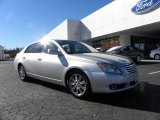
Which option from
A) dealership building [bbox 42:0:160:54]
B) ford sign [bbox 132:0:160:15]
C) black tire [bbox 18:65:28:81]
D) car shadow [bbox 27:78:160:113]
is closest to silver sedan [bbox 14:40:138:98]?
car shadow [bbox 27:78:160:113]

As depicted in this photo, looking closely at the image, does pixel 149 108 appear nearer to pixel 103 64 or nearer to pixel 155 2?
pixel 103 64

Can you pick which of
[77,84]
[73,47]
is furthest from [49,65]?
[77,84]

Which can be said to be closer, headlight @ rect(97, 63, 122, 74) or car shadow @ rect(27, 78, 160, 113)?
car shadow @ rect(27, 78, 160, 113)

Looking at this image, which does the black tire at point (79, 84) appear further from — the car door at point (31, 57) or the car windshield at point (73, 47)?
the car door at point (31, 57)

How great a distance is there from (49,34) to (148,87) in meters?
34.1

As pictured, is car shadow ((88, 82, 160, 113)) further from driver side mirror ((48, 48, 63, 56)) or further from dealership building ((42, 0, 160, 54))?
dealership building ((42, 0, 160, 54))

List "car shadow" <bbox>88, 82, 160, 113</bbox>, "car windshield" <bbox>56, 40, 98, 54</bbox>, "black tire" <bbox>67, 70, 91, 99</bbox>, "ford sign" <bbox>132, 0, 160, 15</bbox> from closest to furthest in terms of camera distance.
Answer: "car shadow" <bbox>88, 82, 160, 113</bbox>, "black tire" <bbox>67, 70, 91, 99</bbox>, "car windshield" <bbox>56, 40, 98, 54</bbox>, "ford sign" <bbox>132, 0, 160, 15</bbox>

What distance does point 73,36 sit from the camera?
31.6 meters

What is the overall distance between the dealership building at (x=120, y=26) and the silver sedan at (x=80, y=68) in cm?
1470

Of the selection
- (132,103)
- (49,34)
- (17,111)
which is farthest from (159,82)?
(49,34)

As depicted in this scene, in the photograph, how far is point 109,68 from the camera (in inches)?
193

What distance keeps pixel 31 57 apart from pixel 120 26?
17900mm

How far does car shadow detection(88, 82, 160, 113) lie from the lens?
455 centimetres

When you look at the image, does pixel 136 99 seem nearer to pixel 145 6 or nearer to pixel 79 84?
pixel 79 84
